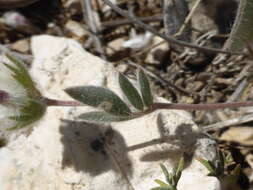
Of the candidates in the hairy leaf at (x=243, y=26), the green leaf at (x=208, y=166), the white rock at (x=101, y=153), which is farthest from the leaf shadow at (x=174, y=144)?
the hairy leaf at (x=243, y=26)

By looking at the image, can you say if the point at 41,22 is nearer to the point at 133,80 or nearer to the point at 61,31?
the point at 61,31

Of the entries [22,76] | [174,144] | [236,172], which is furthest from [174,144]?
[22,76]

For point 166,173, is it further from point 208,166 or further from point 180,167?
point 208,166

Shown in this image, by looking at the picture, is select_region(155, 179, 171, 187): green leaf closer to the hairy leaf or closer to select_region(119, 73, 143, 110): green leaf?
select_region(119, 73, 143, 110): green leaf

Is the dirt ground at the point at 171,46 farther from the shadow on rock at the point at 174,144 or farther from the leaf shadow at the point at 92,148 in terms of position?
the leaf shadow at the point at 92,148

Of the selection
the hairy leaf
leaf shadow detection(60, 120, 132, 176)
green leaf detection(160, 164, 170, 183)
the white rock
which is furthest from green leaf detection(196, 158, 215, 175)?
the hairy leaf
